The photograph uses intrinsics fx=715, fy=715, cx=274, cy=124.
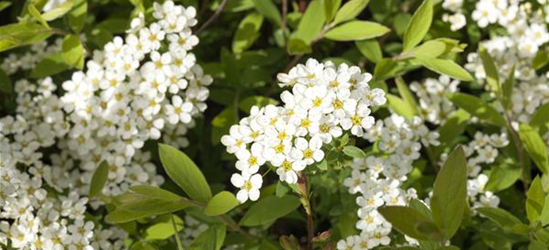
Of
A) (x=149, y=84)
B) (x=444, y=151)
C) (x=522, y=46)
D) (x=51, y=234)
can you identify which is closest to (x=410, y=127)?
(x=444, y=151)

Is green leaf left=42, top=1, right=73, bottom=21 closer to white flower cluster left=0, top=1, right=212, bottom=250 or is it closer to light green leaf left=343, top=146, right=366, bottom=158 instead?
white flower cluster left=0, top=1, right=212, bottom=250

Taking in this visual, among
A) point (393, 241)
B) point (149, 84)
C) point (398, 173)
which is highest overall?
point (149, 84)

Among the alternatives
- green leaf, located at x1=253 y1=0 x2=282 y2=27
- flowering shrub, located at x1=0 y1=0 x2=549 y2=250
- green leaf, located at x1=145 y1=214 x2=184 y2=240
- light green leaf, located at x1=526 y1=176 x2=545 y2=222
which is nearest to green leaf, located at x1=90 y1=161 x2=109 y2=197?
flowering shrub, located at x1=0 y1=0 x2=549 y2=250

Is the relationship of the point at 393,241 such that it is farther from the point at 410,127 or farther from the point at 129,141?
the point at 129,141

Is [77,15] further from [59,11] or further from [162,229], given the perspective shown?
[162,229]

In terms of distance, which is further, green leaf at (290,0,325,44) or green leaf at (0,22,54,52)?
green leaf at (290,0,325,44)

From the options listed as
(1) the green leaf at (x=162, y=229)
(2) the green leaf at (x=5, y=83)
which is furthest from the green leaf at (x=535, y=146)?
(2) the green leaf at (x=5, y=83)
